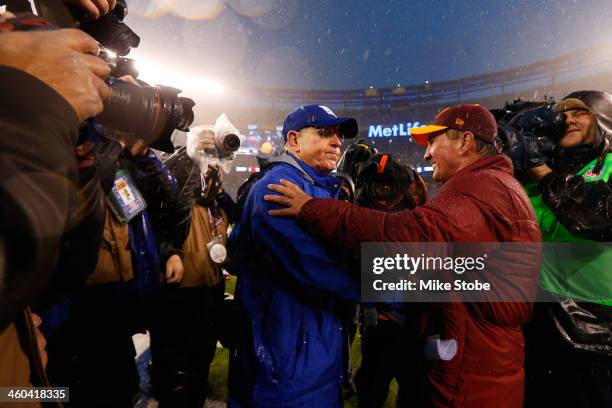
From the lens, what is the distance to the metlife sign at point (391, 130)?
32.5 m

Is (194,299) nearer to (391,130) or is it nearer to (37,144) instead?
(37,144)

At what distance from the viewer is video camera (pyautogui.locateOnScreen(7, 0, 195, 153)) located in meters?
0.87

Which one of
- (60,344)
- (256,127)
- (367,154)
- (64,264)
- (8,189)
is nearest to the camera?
(8,189)

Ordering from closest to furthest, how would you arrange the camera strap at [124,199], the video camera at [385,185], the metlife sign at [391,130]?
the camera strap at [124,199], the video camera at [385,185], the metlife sign at [391,130]

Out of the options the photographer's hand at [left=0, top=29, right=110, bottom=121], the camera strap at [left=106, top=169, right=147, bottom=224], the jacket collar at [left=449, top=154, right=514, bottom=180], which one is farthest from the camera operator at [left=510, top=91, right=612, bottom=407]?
the camera strap at [left=106, top=169, right=147, bottom=224]

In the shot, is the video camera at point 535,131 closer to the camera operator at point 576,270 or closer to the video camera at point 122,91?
the camera operator at point 576,270

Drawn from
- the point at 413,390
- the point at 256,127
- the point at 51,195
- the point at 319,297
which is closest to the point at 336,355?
the point at 319,297

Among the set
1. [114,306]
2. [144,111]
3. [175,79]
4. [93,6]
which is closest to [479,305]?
[144,111]

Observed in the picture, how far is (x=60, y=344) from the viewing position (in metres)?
1.81

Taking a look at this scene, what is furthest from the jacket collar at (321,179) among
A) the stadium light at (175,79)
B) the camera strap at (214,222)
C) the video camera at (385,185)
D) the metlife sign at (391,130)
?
the metlife sign at (391,130)

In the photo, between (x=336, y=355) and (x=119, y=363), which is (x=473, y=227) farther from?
(x=119, y=363)

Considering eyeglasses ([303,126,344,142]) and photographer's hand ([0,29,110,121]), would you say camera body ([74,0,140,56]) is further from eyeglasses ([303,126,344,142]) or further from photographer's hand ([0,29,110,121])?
eyeglasses ([303,126,344,142])

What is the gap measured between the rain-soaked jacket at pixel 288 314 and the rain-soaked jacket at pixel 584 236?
1512mm

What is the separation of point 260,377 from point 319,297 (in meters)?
0.46
